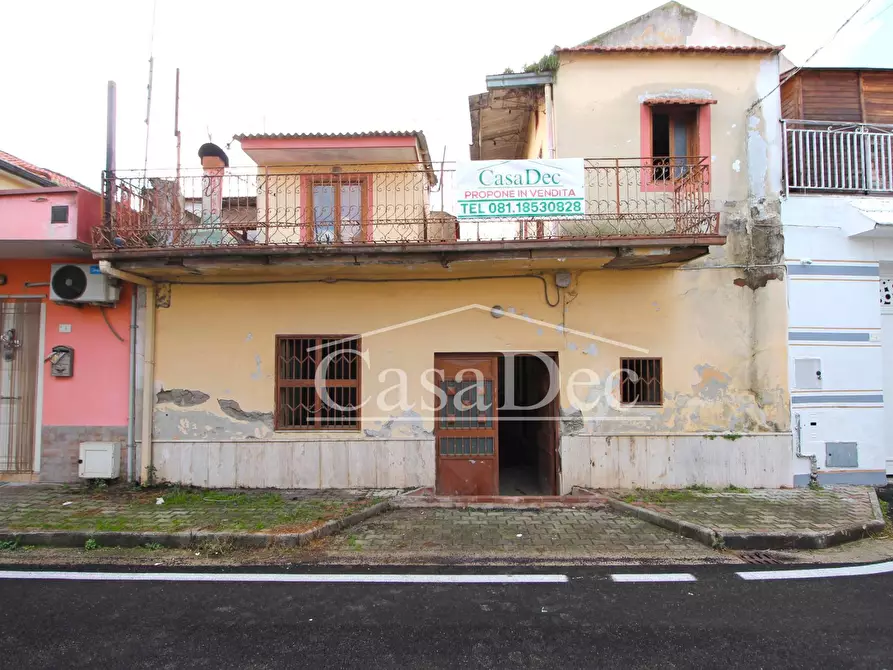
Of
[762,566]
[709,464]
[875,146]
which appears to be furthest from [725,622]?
[875,146]

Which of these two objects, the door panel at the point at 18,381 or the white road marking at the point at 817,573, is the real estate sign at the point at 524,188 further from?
the door panel at the point at 18,381

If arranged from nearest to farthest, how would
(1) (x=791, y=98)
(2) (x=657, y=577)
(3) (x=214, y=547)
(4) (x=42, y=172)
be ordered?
(2) (x=657, y=577), (3) (x=214, y=547), (1) (x=791, y=98), (4) (x=42, y=172)

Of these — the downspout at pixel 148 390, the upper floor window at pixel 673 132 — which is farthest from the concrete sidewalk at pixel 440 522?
the upper floor window at pixel 673 132

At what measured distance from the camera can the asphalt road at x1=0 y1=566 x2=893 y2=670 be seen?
3.34 meters

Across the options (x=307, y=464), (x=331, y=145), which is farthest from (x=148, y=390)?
(x=331, y=145)

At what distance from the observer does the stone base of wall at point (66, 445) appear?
7828mm

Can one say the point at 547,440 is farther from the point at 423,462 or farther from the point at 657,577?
the point at 657,577

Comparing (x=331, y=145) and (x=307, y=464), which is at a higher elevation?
(x=331, y=145)

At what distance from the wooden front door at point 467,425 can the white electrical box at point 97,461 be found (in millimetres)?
4941

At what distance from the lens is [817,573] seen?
4770mm

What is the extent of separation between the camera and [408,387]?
7.87 m

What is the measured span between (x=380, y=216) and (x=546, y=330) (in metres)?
3.28

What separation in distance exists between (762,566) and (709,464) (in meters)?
2.81

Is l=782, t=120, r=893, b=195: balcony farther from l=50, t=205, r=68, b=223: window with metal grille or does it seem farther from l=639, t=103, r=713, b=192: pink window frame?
l=50, t=205, r=68, b=223: window with metal grille
